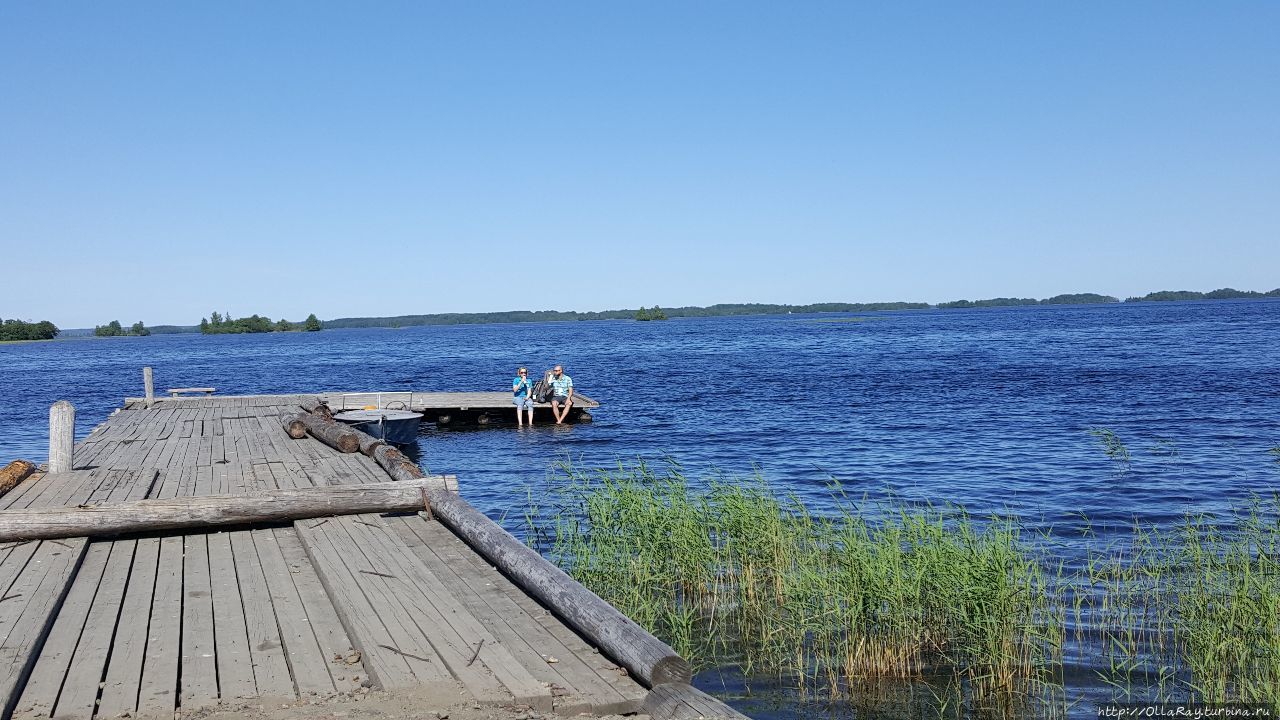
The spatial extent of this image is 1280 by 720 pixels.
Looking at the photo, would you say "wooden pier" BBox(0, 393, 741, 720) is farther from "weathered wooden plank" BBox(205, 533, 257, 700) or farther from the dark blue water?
the dark blue water

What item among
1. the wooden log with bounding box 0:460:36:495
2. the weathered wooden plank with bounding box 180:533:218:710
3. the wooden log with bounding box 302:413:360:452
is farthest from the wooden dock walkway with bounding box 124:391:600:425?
the weathered wooden plank with bounding box 180:533:218:710

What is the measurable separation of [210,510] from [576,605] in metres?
4.40

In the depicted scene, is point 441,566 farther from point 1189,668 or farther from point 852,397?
point 852,397

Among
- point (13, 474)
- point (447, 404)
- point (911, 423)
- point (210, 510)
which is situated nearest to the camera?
point (210, 510)

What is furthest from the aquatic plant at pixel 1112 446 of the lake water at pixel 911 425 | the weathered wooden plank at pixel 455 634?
the weathered wooden plank at pixel 455 634

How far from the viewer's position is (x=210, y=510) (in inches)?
347

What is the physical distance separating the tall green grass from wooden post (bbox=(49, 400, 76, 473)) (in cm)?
639

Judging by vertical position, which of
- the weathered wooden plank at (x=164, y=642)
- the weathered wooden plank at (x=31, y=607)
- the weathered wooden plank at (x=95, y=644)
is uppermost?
the weathered wooden plank at (x=31, y=607)

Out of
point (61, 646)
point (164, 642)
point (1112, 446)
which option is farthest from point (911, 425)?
point (61, 646)

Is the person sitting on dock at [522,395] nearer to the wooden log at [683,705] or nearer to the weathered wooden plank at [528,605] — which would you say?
the weathered wooden plank at [528,605]

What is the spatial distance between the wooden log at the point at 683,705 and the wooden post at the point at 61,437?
945cm

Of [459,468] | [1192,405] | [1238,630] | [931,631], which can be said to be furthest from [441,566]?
[1192,405]

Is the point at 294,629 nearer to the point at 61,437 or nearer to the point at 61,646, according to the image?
the point at 61,646

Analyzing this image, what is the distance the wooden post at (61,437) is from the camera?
1172 cm
